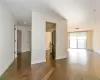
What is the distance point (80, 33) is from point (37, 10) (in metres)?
9.93

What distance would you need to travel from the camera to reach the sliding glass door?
1432 cm

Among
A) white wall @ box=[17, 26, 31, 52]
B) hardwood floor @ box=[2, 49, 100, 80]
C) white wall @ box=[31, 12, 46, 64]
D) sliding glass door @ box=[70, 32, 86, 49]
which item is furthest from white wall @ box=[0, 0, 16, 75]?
sliding glass door @ box=[70, 32, 86, 49]

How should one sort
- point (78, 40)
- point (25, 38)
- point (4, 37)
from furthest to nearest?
point (78, 40) < point (25, 38) < point (4, 37)

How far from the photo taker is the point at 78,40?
48.5ft

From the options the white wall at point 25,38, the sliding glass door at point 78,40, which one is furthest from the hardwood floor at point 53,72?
the sliding glass door at point 78,40

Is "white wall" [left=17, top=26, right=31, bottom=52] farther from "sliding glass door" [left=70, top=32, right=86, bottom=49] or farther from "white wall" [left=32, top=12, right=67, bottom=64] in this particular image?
"sliding glass door" [left=70, top=32, right=86, bottom=49]

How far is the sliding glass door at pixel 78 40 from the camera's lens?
Answer: 47.0 feet

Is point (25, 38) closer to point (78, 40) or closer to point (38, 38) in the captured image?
point (38, 38)

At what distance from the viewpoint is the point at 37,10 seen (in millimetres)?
5586

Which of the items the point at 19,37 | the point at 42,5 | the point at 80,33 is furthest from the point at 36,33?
the point at 80,33

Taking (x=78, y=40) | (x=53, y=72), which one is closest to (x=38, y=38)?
(x=53, y=72)

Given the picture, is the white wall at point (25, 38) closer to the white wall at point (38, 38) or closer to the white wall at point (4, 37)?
the white wall at point (38, 38)

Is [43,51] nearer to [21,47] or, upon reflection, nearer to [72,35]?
[21,47]

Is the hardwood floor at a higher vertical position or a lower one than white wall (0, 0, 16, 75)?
lower
